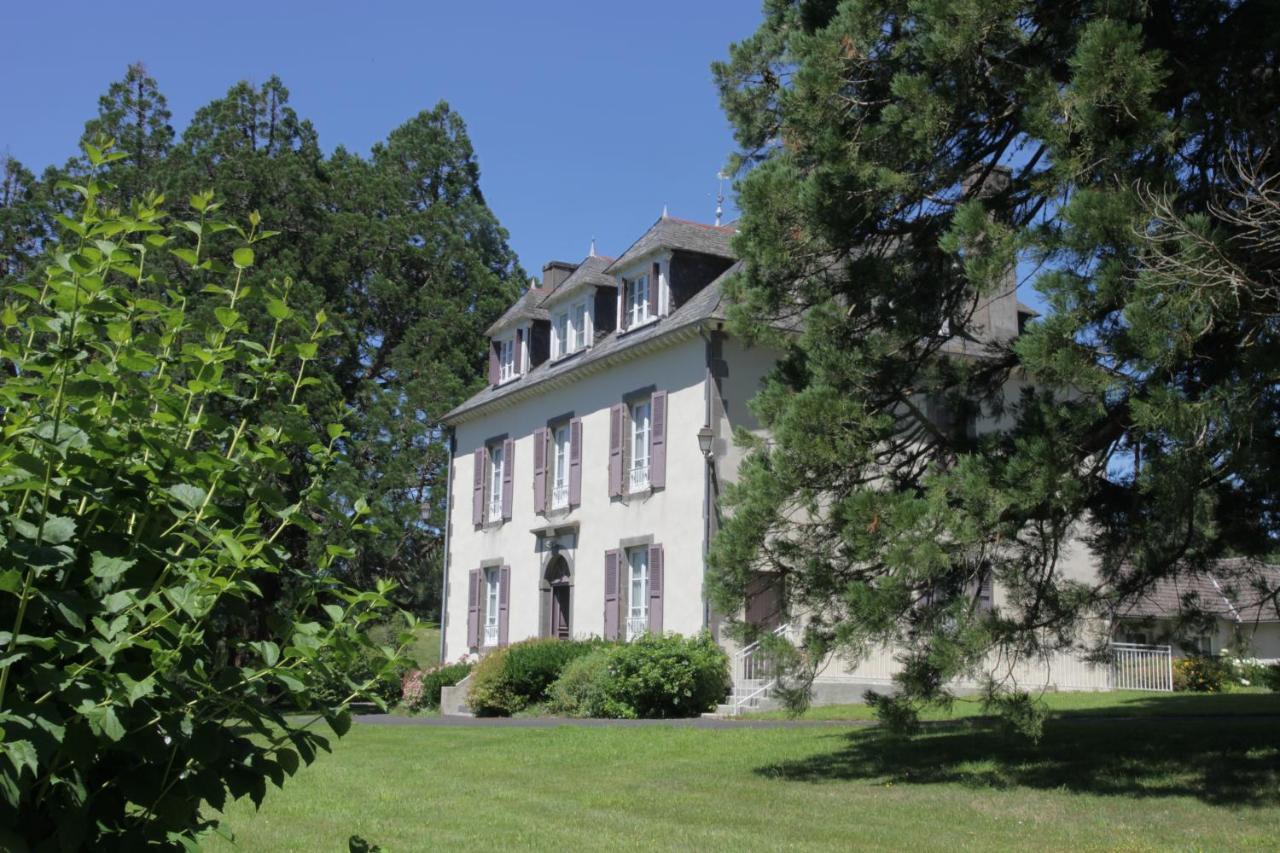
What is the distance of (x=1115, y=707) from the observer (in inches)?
693

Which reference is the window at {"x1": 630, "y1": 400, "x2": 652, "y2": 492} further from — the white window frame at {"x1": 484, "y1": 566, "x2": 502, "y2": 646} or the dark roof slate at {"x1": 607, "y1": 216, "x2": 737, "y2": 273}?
the white window frame at {"x1": 484, "y1": 566, "x2": 502, "y2": 646}

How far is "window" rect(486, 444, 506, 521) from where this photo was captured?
94.5 ft

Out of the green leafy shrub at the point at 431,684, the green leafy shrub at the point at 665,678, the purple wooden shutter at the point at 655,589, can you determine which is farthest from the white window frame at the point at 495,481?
the green leafy shrub at the point at 665,678

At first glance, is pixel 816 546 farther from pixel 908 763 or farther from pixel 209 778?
pixel 209 778

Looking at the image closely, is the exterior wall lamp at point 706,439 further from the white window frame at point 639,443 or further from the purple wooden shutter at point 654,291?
the purple wooden shutter at point 654,291

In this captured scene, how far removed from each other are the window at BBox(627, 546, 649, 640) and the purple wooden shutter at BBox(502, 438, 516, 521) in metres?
5.29

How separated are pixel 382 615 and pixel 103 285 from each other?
3.69ft

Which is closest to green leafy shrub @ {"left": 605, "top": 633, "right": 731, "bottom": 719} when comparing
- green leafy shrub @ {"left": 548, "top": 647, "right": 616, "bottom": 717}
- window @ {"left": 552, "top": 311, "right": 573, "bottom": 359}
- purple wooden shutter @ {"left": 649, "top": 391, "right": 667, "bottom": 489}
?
green leafy shrub @ {"left": 548, "top": 647, "right": 616, "bottom": 717}

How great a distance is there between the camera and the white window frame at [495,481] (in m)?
28.8

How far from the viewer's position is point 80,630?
291 centimetres

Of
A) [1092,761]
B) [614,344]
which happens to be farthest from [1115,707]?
[614,344]

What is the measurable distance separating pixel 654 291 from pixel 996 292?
46.5 feet

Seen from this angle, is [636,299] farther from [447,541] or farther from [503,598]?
[447,541]

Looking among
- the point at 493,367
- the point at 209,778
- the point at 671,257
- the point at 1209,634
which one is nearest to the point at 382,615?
the point at 209,778
